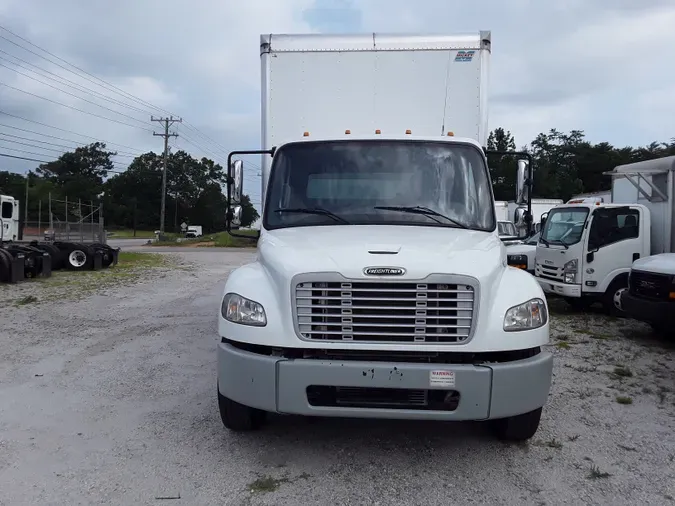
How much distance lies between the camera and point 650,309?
25.1ft

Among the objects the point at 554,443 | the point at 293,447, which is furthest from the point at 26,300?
the point at 554,443

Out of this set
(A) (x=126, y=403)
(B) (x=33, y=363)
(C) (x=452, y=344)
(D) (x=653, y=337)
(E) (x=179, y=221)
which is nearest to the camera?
(C) (x=452, y=344)

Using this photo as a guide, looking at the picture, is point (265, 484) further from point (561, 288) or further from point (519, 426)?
point (561, 288)

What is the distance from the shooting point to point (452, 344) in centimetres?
379

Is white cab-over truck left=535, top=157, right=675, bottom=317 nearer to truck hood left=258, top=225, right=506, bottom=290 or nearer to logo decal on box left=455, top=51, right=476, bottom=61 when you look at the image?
logo decal on box left=455, top=51, right=476, bottom=61

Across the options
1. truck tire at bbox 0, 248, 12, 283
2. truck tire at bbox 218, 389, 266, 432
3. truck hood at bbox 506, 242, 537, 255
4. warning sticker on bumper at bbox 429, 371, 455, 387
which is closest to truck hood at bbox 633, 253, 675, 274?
truck hood at bbox 506, 242, 537, 255

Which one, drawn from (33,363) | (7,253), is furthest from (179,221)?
(33,363)

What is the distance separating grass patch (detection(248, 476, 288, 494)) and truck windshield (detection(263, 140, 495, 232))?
6.64 ft

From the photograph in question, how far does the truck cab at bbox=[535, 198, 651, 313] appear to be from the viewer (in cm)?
1028

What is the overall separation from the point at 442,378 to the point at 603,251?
7.83 metres

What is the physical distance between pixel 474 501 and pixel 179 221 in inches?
4022

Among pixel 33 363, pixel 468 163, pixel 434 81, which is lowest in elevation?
pixel 33 363

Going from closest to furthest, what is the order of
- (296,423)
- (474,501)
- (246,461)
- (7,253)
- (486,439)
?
(474,501) → (246,461) → (486,439) → (296,423) → (7,253)

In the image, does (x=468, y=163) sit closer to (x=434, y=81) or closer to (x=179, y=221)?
(x=434, y=81)
